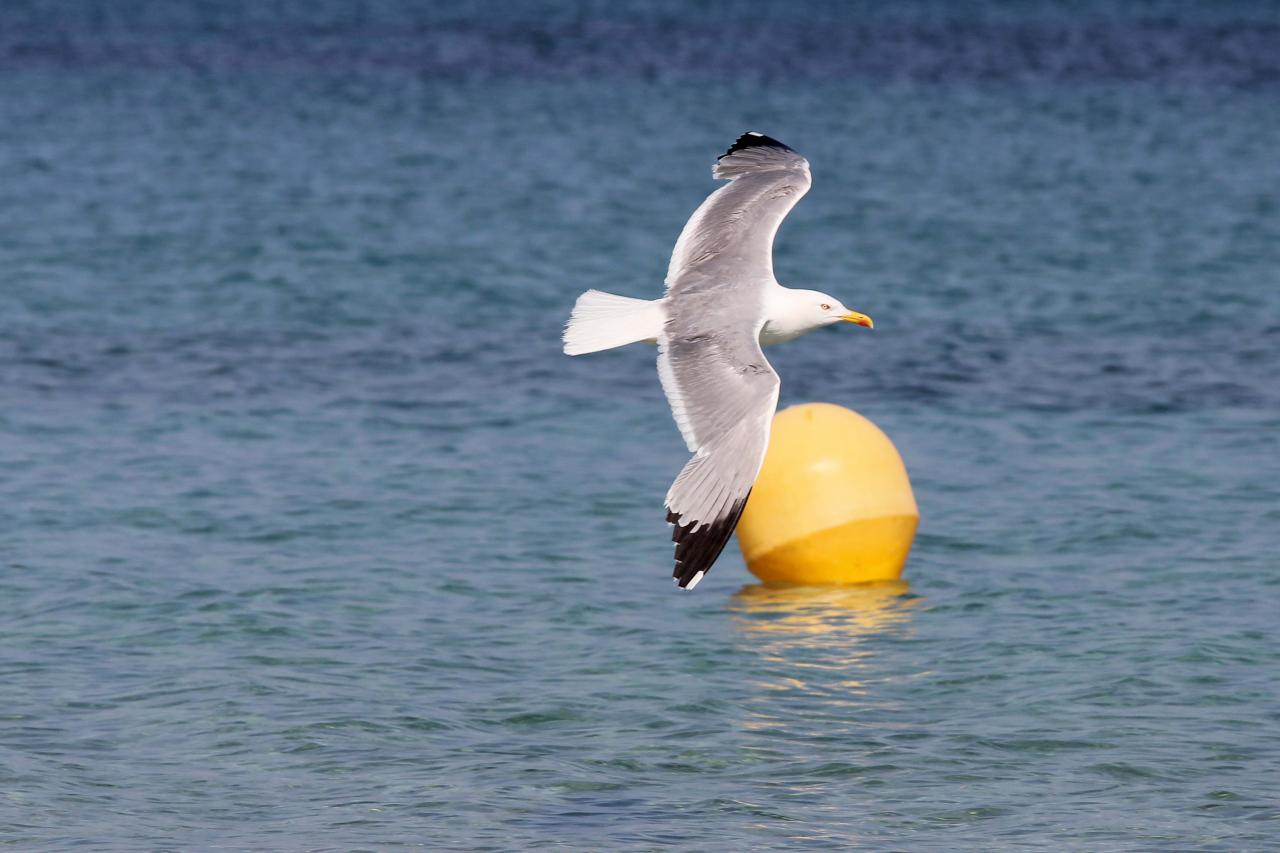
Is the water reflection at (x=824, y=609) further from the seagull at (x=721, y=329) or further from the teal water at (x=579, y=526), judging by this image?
the seagull at (x=721, y=329)

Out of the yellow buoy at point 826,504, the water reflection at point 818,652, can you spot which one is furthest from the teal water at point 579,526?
the yellow buoy at point 826,504

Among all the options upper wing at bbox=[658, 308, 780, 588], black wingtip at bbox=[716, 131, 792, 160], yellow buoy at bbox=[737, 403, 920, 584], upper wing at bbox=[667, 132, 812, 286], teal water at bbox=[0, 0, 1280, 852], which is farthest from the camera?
yellow buoy at bbox=[737, 403, 920, 584]

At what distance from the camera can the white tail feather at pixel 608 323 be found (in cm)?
1080

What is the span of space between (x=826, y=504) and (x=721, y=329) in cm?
362

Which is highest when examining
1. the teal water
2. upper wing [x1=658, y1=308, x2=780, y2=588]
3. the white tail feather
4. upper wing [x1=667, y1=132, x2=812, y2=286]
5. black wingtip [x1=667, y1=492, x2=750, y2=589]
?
upper wing [x1=667, y1=132, x2=812, y2=286]

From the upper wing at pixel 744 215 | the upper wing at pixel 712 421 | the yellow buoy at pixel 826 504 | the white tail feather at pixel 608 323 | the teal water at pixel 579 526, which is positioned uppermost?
the upper wing at pixel 744 215

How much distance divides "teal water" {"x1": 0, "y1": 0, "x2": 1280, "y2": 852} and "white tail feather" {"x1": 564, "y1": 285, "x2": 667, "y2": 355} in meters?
2.49

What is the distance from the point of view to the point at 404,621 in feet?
48.5

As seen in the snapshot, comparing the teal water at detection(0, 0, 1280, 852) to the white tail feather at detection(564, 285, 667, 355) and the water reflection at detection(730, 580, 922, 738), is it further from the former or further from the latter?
the white tail feather at detection(564, 285, 667, 355)

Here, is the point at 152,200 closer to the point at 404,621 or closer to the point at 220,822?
the point at 404,621

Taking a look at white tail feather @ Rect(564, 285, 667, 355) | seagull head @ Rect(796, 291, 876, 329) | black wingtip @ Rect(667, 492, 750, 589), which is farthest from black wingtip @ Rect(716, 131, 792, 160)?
black wingtip @ Rect(667, 492, 750, 589)

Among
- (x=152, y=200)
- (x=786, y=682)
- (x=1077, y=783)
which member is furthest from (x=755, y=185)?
(x=152, y=200)

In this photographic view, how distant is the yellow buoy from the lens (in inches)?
588

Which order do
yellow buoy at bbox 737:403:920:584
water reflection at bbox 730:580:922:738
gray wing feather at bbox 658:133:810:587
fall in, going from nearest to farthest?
gray wing feather at bbox 658:133:810:587, water reflection at bbox 730:580:922:738, yellow buoy at bbox 737:403:920:584
